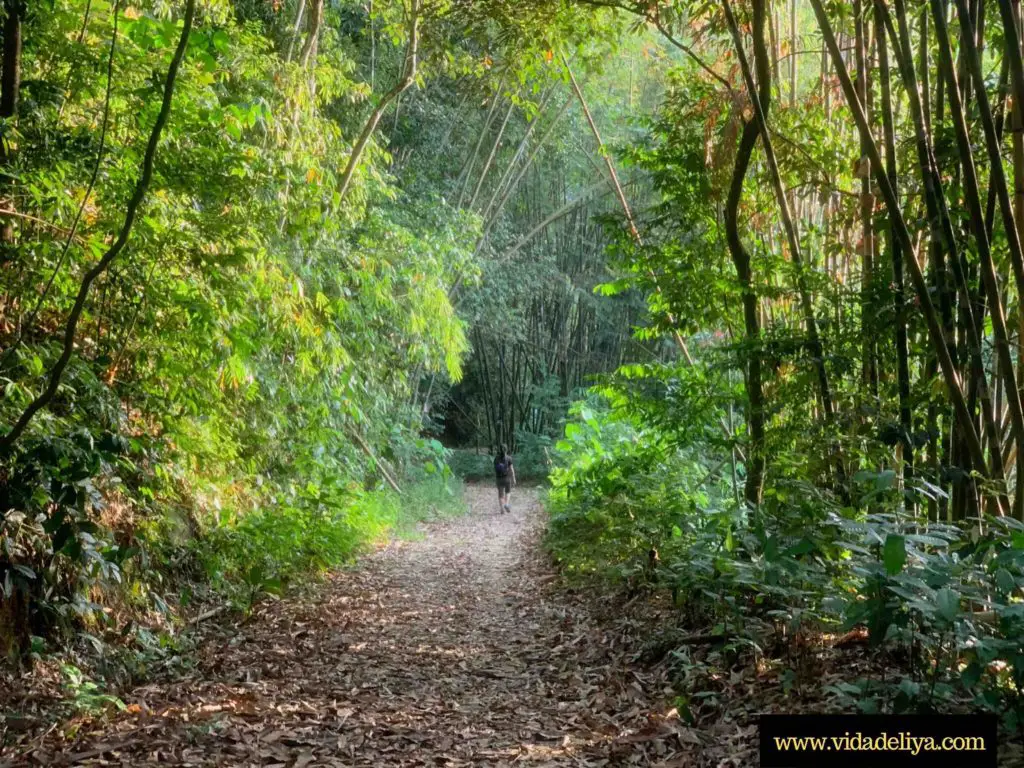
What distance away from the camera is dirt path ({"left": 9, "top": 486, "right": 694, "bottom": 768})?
8.62ft

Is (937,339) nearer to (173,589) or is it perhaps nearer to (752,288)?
(752,288)

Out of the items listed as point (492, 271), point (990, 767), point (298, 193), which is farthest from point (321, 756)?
point (492, 271)

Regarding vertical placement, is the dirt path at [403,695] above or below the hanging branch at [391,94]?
below

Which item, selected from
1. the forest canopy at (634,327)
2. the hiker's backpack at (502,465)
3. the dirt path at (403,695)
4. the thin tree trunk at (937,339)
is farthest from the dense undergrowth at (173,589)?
the hiker's backpack at (502,465)

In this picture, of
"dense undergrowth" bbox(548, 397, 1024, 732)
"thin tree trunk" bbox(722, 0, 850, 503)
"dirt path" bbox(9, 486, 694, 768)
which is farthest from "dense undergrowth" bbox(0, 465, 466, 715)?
"thin tree trunk" bbox(722, 0, 850, 503)

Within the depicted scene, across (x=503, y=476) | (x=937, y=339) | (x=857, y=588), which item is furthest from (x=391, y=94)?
(x=503, y=476)

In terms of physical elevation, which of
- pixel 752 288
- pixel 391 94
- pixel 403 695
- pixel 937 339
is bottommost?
pixel 403 695

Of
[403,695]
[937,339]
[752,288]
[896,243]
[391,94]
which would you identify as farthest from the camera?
[391,94]

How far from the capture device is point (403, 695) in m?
3.41

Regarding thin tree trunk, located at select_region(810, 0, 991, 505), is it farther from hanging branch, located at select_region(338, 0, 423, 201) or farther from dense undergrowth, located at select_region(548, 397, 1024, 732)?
hanging branch, located at select_region(338, 0, 423, 201)

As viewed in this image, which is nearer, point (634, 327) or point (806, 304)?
point (806, 304)

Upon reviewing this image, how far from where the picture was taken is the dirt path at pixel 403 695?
2.63 meters

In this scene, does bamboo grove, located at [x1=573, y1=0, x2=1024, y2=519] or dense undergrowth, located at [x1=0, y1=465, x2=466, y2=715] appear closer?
bamboo grove, located at [x1=573, y1=0, x2=1024, y2=519]

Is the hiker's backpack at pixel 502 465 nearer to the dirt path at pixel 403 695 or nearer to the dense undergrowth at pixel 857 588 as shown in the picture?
the dirt path at pixel 403 695
